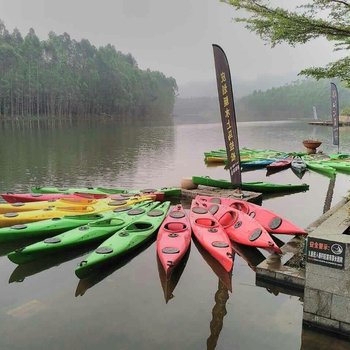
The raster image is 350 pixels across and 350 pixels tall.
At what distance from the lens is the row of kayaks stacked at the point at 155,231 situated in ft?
29.7

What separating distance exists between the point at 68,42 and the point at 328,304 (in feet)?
362

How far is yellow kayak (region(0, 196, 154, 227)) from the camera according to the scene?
39.3 feet

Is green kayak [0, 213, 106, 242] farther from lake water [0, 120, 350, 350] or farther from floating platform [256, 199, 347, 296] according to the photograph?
floating platform [256, 199, 347, 296]

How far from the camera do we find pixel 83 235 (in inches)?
405

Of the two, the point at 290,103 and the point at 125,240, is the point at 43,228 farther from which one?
the point at 290,103

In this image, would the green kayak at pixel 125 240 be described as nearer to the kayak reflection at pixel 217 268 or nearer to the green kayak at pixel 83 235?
the green kayak at pixel 83 235

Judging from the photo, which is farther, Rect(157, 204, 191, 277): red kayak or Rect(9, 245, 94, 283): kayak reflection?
Rect(9, 245, 94, 283): kayak reflection

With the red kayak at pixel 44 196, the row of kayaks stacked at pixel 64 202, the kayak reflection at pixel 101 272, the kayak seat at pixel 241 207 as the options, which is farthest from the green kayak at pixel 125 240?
the red kayak at pixel 44 196

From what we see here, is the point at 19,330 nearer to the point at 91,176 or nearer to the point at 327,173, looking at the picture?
the point at 91,176

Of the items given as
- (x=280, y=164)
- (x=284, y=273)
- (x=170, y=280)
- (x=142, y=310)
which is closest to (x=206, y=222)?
(x=170, y=280)

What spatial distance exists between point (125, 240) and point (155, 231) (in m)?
1.39

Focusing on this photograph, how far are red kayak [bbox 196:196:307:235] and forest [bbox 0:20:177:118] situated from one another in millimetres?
69975

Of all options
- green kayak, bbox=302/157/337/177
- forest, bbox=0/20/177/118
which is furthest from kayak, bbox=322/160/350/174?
forest, bbox=0/20/177/118

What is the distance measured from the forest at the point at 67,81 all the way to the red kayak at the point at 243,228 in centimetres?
7087
